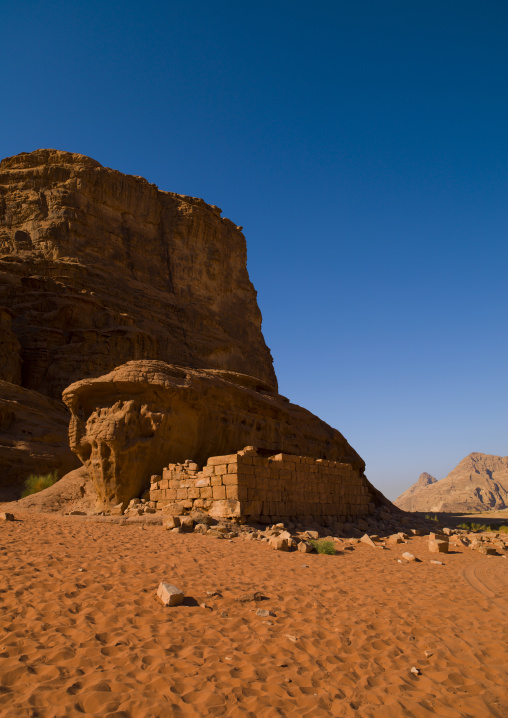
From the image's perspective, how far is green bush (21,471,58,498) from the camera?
16844 millimetres

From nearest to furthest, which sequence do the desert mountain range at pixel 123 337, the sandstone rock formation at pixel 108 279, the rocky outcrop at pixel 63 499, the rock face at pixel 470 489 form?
the desert mountain range at pixel 123 337 < the rocky outcrop at pixel 63 499 < the sandstone rock formation at pixel 108 279 < the rock face at pixel 470 489

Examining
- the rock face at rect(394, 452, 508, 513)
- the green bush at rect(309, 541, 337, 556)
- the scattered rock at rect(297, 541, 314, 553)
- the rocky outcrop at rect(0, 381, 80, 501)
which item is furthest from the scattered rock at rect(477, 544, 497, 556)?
the rock face at rect(394, 452, 508, 513)

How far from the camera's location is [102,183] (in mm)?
47938

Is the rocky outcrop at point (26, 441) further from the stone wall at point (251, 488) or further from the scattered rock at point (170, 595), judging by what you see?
the scattered rock at point (170, 595)

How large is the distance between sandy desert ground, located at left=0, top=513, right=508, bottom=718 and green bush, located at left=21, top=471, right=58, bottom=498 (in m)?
9.39

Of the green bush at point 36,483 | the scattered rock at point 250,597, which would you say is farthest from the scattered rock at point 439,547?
the green bush at point 36,483

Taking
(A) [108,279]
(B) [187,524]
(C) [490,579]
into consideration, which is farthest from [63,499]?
(A) [108,279]

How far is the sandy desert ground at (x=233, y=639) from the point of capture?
12.0 ft

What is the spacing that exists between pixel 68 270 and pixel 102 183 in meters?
12.2

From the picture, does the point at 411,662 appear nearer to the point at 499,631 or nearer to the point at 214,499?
the point at 499,631

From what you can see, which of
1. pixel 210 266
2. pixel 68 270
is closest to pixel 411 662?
pixel 68 270

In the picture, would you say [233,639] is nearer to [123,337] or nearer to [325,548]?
[325,548]

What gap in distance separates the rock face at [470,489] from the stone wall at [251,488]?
216 feet

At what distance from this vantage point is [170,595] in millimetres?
5441
